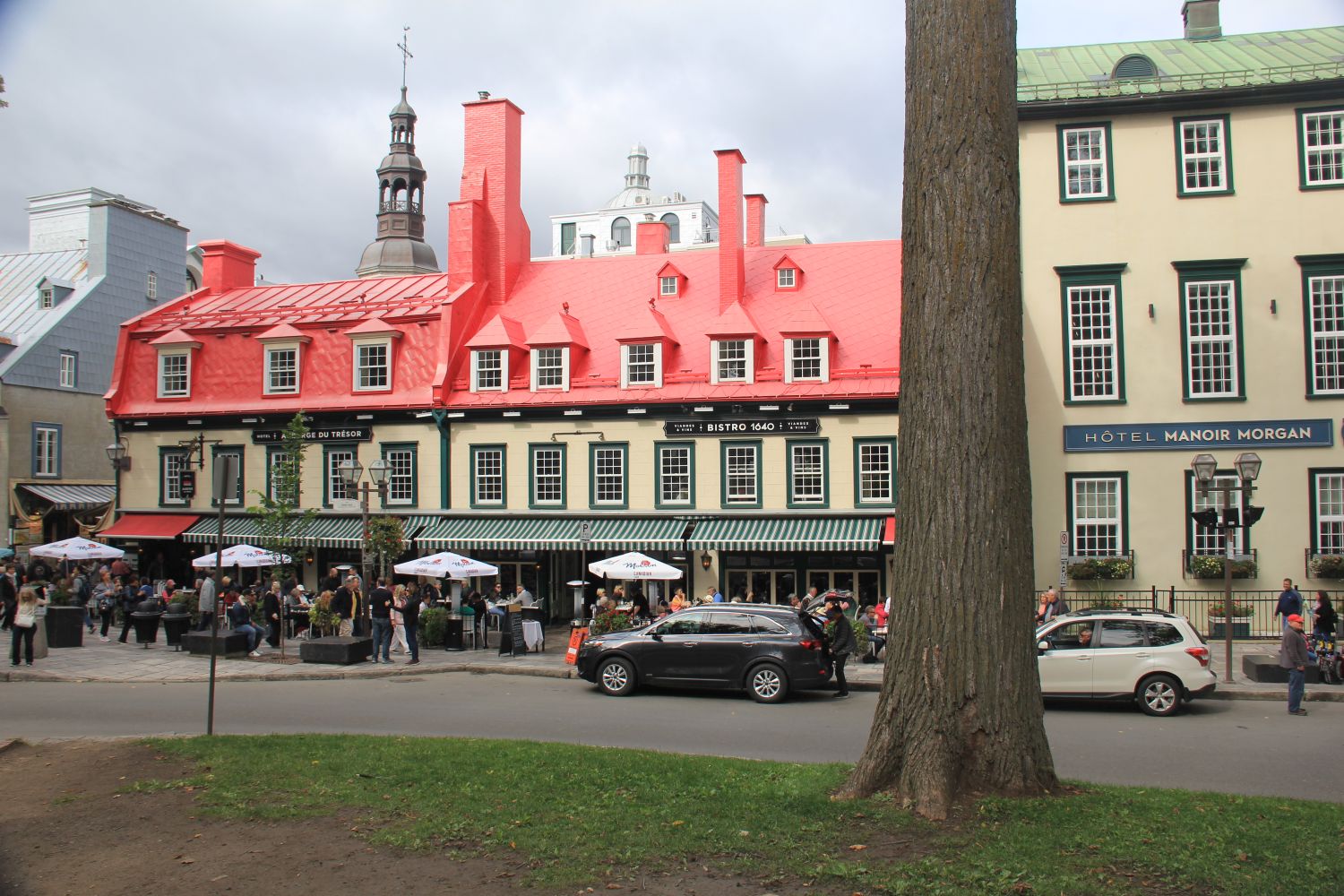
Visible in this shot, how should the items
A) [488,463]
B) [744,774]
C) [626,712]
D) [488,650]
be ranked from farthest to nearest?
[488,463] < [488,650] < [626,712] < [744,774]

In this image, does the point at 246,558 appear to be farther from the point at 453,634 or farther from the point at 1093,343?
the point at 1093,343

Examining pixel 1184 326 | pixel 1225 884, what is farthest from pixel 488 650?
pixel 1225 884

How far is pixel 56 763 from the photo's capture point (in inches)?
406

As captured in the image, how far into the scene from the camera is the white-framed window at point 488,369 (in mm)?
32000

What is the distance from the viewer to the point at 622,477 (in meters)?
30.3

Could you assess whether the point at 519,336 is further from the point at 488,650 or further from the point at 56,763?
the point at 56,763

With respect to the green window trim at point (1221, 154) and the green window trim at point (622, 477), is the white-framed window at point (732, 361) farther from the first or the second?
the green window trim at point (1221, 154)

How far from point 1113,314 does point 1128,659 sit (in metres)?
12.1

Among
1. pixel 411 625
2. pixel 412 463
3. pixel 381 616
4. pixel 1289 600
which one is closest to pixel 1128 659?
pixel 1289 600

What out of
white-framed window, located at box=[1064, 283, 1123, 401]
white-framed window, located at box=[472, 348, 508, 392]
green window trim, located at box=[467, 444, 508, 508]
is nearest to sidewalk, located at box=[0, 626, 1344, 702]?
white-framed window, located at box=[1064, 283, 1123, 401]

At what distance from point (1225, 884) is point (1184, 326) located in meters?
21.9

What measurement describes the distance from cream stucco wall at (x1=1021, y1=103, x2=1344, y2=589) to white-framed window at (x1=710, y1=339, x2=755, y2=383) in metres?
7.48

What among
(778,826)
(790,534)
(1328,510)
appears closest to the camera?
(778,826)

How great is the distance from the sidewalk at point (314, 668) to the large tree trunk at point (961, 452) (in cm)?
1128
